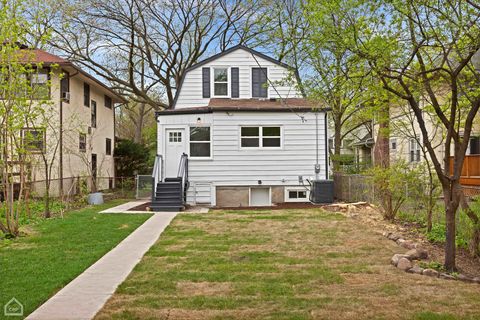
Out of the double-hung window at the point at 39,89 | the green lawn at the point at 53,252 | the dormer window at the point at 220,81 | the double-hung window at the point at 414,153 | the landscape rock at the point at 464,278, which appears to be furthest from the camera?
the dormer window at the point at 220,81

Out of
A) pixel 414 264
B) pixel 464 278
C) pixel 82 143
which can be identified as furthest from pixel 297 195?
pixel 82 143

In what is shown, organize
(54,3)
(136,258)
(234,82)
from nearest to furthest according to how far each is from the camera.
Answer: (136,258) < (234,82) < (54,3)

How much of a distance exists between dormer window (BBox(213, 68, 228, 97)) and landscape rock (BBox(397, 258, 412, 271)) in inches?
522

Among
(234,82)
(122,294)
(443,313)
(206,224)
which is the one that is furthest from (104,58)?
(443,313)

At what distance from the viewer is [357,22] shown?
6.19 m

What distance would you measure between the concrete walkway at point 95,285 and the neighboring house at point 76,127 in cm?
944

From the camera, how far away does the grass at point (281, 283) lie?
4684 mm

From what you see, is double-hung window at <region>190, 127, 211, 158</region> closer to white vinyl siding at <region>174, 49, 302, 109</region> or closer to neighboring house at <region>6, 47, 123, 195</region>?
white vinyl siding at <region>174, 49, 302, 109</region>

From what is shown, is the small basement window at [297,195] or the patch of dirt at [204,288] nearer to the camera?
the patch of dirt at [204,288]

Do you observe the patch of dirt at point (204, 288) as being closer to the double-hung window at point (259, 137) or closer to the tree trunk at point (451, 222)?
the tree trunk at point (451, 222)

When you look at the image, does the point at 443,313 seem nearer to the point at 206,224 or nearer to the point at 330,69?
the point at 330,69

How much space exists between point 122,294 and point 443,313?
3.62m

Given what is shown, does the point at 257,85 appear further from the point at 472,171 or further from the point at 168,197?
the point at 472,171

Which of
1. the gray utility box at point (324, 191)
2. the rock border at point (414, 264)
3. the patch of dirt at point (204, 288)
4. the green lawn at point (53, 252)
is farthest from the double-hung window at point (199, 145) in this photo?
the patch of dirt at point (204, 288)
